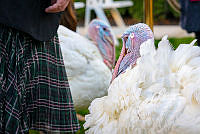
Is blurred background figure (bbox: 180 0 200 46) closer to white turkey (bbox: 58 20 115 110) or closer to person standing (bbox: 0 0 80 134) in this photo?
white turkey (bbox: 58 20 115 110)

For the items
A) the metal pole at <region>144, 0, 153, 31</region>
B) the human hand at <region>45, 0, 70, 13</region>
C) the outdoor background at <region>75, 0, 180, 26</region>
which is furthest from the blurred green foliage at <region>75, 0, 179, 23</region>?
the human hand at <region>45, 0, 70, 13</region>

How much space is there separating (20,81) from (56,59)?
254 millimetres

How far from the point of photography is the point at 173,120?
5.65 feet

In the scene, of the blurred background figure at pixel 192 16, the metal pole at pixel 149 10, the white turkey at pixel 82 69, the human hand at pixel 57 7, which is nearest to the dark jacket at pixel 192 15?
the blurred background figure at pixel 192 16

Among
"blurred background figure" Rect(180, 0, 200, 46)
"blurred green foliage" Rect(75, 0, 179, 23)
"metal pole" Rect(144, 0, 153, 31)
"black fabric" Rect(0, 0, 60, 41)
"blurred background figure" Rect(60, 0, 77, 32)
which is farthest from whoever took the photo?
"blurred green foliage" Rect(75, 0, 179, 23)

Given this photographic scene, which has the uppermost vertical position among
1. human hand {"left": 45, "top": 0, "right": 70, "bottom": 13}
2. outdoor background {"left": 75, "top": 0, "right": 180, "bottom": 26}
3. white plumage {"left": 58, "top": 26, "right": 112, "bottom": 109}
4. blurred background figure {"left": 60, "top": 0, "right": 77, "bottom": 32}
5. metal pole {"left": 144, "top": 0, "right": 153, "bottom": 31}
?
human hand {"left": 45, "top": 0, "right": 70, "bottom": 13}

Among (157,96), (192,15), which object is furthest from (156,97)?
(192,15)

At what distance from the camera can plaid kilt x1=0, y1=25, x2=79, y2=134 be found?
1937 mm

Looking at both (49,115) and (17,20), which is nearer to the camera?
(17,20)

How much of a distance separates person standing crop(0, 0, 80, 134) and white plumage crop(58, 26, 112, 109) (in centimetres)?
83

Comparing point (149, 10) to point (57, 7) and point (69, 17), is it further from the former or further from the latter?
point (69, 17)

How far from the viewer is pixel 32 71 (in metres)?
2.04

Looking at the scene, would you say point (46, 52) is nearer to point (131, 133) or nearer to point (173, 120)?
point (131, 133)

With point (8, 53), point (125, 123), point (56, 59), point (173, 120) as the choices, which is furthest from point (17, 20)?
point (173, 120)
